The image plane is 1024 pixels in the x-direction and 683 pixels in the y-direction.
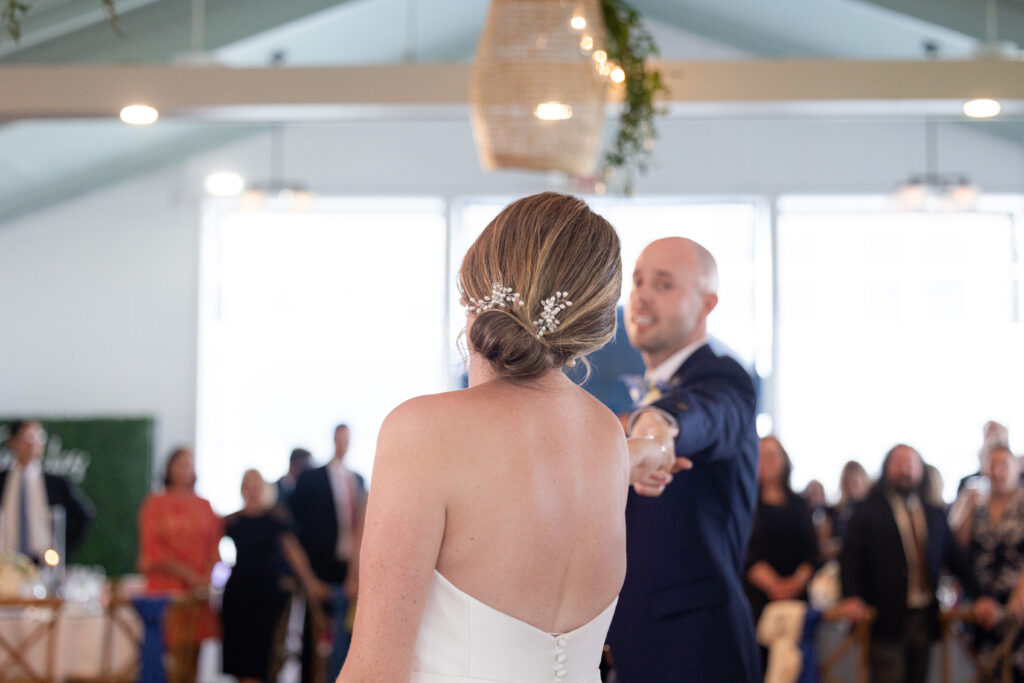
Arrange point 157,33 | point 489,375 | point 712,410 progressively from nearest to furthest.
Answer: point 489,375 → point 712,410 → point 157,33

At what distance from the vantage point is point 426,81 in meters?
5.86

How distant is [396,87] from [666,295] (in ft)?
13.0

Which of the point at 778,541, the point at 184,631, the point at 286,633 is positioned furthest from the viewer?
the point at 286,633

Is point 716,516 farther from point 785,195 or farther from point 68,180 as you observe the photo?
point 68,180

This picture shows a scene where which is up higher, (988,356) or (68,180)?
(68,180)

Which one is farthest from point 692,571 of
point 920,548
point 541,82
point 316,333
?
point 316,333

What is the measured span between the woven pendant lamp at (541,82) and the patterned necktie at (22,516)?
15.7 feet

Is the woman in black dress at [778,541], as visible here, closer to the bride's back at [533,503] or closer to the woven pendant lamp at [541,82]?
the woven pendant lamp at [541,82]

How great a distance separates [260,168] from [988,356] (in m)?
7.42

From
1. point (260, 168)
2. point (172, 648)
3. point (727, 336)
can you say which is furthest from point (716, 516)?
point (260, 168)

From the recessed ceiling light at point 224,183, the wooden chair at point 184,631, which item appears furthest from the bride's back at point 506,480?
the recessed ceiling light at point 224,183

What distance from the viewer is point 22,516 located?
7.34m

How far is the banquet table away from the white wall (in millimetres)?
5588

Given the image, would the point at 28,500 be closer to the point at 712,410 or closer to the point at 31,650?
the point at 31,650
